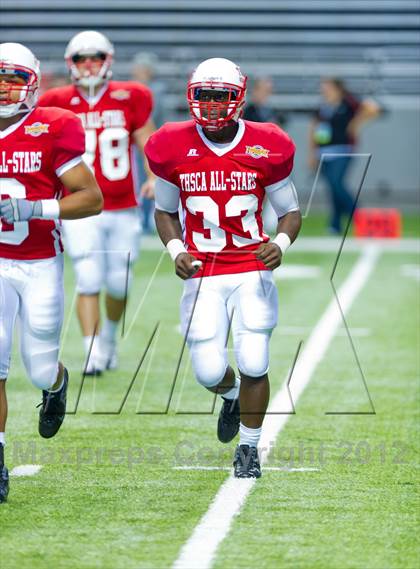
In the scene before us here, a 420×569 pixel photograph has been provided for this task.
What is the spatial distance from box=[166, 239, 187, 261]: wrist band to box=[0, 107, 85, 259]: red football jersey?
18.0 inches

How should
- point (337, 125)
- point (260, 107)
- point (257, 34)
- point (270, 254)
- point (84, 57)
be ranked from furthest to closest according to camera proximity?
point (257, 34) < point (337, 125) < point (260, 107) < point (84, 57) < point (270, 254)

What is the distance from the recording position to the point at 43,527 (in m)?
4.24

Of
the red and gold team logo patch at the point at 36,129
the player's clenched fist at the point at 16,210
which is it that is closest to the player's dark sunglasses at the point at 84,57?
the red and gold team logo patch at the point at 36,129

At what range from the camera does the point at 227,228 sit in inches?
197

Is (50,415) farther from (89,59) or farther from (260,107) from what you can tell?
(260,107)

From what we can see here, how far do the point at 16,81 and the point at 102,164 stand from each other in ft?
7.93

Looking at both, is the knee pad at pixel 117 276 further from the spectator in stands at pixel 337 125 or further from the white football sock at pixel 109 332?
the spectator in stands at pixel 337 125

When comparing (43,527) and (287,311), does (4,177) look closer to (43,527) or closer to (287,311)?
(43,527)

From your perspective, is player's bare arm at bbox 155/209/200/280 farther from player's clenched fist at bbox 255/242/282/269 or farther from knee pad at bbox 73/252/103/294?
knee pad at bbox 73/252/103/294

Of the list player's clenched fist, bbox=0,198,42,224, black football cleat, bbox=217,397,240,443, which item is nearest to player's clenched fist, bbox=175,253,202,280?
player's clenched fist, bbox=0,198,42,224

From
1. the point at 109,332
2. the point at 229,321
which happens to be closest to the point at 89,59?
the point at 109,332

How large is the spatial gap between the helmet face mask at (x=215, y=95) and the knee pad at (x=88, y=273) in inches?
94.6

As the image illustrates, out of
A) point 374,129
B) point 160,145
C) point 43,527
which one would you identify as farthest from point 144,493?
point 374,129

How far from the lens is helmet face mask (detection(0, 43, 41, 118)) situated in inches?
187
